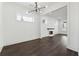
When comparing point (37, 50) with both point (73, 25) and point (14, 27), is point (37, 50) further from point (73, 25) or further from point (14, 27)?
point (14, 27)

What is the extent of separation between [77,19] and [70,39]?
Result: 81 centimetres

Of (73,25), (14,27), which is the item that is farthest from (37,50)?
(14,27)

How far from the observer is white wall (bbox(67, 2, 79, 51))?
90.7 inches

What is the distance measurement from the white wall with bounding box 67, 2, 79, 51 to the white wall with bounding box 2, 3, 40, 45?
9.11 ft

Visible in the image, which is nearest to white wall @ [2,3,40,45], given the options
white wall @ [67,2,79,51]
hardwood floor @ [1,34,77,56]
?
hardwood floor @ [1,34,77,56]

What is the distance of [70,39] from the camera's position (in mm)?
2576

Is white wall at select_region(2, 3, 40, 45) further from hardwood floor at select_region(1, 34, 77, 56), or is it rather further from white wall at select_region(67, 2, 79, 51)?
white wall at select_region(67, 2, 79, 51)

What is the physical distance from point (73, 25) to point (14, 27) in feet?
9.88

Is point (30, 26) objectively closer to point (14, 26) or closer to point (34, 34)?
point (34, 34)

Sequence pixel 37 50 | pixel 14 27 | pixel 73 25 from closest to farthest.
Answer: pixel 73 25, pixel 37 50, pixel 14 27

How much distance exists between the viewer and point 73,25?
7.97ft

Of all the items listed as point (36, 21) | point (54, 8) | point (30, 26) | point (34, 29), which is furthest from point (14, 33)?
point (54, 8)

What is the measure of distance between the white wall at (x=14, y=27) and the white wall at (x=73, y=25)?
278 centimetres

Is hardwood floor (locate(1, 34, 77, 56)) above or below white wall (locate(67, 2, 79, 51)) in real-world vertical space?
below
